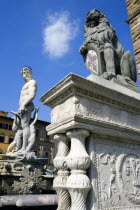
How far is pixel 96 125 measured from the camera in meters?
2.21

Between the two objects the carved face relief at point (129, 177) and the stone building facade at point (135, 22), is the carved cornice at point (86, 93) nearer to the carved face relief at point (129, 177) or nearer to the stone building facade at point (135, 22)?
the carved face relief at point (129, 177)

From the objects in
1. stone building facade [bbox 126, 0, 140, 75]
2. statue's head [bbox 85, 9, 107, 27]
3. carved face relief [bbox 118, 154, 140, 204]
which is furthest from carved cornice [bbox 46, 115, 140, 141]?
stone building facade [bbox 126, 0, 140, 75]

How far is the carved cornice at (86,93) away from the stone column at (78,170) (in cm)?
47

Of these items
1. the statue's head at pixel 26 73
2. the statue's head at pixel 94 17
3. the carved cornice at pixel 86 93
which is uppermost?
the statue's head at pixel 94 17

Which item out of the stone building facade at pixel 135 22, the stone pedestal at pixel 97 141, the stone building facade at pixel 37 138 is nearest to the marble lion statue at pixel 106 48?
the stone pedestal at pixel 97 141

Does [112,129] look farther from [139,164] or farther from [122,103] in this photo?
[139,164]

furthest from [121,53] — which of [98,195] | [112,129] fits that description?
[98,195]

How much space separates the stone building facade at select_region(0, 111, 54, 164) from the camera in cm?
3303

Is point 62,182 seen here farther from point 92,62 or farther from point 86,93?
point 92,62

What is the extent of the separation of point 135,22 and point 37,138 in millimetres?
30894

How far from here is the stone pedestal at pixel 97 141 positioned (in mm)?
1992

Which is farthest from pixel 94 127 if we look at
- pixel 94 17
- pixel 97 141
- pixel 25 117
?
pixel 25 117

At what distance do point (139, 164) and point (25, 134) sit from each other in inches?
152

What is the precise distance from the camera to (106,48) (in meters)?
3.62
